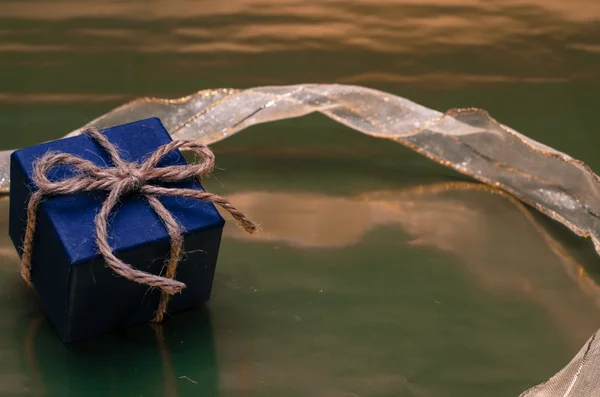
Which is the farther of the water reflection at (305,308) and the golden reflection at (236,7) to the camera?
the golden reflection at (236,7)

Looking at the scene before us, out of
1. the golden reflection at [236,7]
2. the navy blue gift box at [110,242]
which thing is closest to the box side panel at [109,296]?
the navy blue gift box at [110,242]

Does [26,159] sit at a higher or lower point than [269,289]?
higher

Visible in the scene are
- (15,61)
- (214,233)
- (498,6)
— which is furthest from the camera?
(498,6)

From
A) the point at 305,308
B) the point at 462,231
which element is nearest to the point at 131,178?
the point at 305,308

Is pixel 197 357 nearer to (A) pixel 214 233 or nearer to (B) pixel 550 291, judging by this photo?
(A) pixel 214 233

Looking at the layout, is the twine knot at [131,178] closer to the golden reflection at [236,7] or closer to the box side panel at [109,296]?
the box side panel at [109,296]

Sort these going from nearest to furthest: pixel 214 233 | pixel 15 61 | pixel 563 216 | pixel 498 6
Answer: pixel 214 233, pixel 563 216, pixel 15 61, pixel 498 6

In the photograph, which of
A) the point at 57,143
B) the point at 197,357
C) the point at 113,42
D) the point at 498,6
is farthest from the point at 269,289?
the point at 498,6

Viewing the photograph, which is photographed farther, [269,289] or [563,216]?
[563,216]

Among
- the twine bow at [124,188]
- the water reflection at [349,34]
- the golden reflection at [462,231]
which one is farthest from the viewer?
the water reflection at [349,34]
